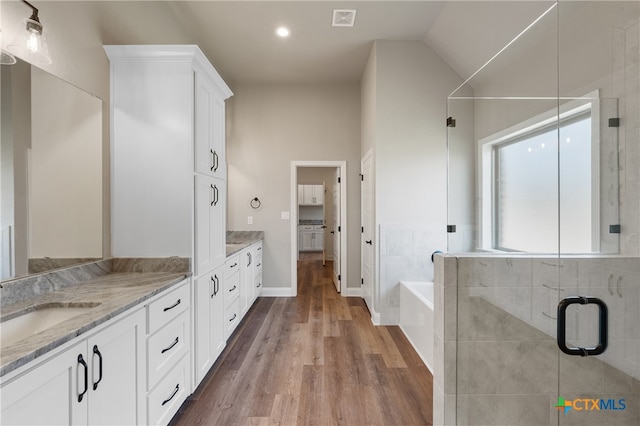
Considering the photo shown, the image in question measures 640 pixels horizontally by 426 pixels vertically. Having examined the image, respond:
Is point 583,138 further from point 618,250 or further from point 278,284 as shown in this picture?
point 278,284

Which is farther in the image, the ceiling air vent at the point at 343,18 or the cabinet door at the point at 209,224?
the ceiling air vent at the point at 343,18

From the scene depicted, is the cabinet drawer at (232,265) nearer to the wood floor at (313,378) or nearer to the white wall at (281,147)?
the wood floor at (313,378)

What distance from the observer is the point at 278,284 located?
4.30 metres

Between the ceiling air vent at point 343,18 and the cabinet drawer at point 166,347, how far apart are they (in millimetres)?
2935

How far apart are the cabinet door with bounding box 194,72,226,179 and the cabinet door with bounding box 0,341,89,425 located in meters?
1.29

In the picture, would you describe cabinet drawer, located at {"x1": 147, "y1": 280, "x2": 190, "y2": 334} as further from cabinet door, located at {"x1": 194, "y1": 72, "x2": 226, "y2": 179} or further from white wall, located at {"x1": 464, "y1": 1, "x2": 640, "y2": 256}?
white wall, located at {"x1": 464, "y1": 1, "x2": 640, "y2": 256}

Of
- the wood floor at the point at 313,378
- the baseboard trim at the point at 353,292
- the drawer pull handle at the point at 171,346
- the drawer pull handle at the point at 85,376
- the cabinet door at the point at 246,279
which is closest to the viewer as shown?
the drawer pull handle at the point at 85,376

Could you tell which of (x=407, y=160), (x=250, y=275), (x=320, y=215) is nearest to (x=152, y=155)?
(x=250, y=275)

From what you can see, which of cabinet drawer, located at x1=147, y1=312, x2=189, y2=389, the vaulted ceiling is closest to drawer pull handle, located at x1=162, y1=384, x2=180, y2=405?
cabinet drawer, located at x1=147, y1=312, x2=189, y2=389

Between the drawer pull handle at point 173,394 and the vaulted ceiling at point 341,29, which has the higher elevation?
the vaulted ceiling at point 341,29

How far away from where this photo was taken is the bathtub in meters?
2.36

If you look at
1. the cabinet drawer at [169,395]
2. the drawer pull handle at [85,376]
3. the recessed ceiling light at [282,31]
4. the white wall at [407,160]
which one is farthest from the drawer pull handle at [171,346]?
the recessed ceiling light at [282,31]

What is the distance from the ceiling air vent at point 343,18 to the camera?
2.75 m

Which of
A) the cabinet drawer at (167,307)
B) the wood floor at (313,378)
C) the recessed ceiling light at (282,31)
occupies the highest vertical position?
the recessed ceiling light at (282,31)
